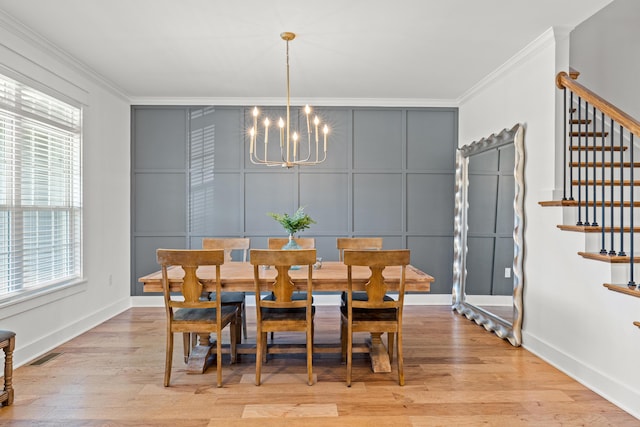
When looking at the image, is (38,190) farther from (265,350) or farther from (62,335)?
(265,350)

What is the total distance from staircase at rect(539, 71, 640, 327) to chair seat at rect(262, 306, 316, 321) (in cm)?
193

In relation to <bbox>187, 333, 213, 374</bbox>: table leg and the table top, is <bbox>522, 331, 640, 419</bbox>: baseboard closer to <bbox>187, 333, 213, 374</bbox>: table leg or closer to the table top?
the table top

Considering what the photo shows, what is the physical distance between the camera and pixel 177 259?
267 centimetres

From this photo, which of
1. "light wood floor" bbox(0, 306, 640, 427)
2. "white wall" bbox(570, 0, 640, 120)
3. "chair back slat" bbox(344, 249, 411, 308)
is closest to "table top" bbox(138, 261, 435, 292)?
"chair back slat" bbox(344, 249, 411, 308)

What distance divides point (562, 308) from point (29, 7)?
4318mm

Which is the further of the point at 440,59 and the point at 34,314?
the point at 440,59

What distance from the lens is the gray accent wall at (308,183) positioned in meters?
5.18

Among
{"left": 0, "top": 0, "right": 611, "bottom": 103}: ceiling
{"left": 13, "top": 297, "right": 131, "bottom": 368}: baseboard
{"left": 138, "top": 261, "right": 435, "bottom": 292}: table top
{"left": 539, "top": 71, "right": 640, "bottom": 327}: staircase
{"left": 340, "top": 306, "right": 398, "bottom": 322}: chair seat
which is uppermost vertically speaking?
{"left": 0, "top": 0, "right": 611, "bottom": 103}: ceiling

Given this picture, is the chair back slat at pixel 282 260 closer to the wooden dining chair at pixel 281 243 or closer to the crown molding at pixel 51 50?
the wooden dining chair at pixel 281 243

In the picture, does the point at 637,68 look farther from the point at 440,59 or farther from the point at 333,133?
the point at 333,133

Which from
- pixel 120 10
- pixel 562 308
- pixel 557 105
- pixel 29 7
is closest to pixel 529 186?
pixel 557 105

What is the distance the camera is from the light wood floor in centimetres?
237

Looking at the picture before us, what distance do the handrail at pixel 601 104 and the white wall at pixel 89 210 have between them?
408 centimetres

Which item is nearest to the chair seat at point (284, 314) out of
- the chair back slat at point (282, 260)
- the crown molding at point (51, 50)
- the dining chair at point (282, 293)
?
the dining chair at point (282, 293)
